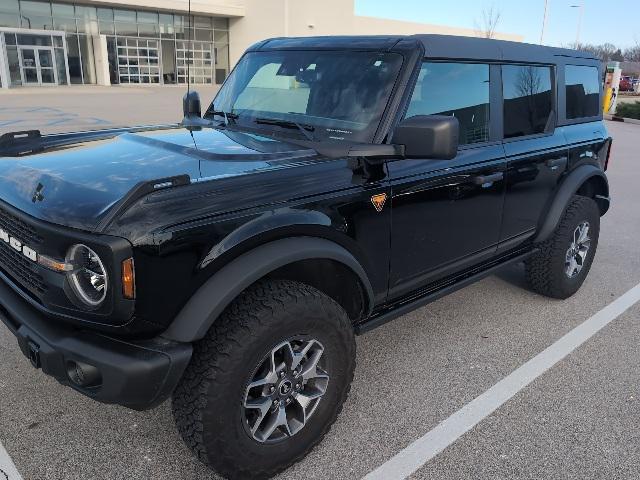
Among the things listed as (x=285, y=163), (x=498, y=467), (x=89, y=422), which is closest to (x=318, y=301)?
(x=285, y=163)

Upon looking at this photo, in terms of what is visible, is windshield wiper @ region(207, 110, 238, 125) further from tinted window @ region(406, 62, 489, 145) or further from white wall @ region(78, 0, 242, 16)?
white wall @ region(78, 0, 242, 16)

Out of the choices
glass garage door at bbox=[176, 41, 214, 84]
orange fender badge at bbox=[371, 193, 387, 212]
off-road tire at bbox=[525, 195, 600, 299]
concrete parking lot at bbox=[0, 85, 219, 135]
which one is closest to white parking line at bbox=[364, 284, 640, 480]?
off-road tire at bbox=[525, 195, 600, 299]

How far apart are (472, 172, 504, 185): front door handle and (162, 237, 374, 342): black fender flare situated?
128cm

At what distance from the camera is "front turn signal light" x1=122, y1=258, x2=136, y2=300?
193 cm

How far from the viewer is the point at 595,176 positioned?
4.39 meters

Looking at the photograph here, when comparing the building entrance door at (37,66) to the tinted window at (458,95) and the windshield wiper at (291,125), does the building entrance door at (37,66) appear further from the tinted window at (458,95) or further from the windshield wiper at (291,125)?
the tinted window at (458,95)

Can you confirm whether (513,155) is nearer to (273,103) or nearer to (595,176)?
(595,176)

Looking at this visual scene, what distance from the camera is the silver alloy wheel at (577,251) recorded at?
437cm

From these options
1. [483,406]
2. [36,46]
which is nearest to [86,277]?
[483,406]

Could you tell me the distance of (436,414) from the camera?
2.92 m

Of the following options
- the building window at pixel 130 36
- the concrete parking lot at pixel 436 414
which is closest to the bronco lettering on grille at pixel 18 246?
the concrete parking lot at pixel 436 414

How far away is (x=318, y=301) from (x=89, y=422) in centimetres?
135

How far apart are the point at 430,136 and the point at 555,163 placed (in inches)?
71.5

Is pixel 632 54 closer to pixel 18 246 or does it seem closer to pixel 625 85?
pixel 625 85
